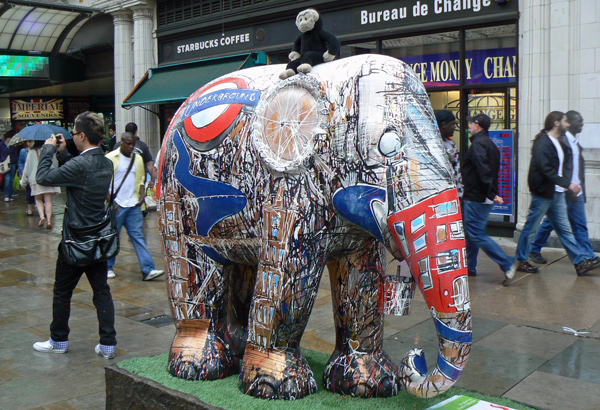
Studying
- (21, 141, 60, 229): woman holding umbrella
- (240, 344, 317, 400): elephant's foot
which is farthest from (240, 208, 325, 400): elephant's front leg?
(21, 141, 60, 229): woman holding umbrella

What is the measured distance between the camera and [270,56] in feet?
40.2

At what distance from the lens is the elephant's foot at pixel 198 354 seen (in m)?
3.47

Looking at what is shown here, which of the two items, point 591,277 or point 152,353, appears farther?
point 591,277

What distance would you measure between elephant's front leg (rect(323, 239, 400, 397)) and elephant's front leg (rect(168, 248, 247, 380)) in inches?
23.5

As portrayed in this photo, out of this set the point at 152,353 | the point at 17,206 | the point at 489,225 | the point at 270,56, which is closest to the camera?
the point at 152,353

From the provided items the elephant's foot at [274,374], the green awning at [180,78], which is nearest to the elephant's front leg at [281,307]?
the elephant's foot at [274,374]

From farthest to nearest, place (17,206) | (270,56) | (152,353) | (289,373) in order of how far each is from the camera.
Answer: (17,206) < (270,56) < (152,353) < (289,373)

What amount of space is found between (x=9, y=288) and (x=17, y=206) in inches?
337

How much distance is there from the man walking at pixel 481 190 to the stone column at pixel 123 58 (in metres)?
10.2

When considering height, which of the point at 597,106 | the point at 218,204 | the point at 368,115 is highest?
the point at 597,106

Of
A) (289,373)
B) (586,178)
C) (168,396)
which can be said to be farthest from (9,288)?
(586,178)

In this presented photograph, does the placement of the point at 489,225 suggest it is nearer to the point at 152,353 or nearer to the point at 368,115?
the point at 152,353

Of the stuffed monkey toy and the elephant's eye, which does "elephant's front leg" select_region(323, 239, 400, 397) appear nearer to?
the elephant's eye

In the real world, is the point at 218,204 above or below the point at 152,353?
above
